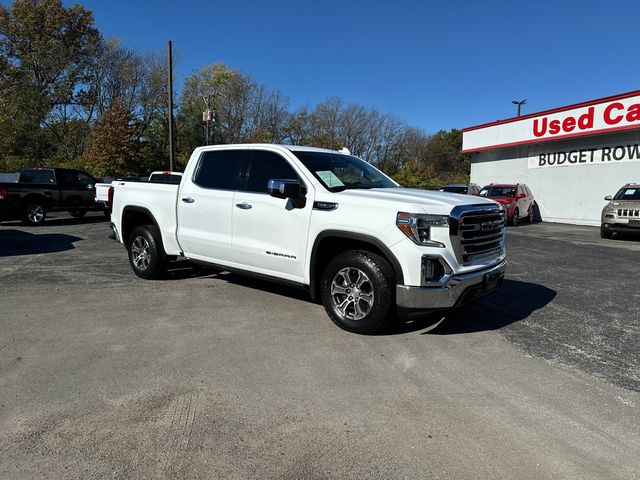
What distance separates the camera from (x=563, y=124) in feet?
66.3

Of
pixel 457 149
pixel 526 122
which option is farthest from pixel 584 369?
pixel 457 149

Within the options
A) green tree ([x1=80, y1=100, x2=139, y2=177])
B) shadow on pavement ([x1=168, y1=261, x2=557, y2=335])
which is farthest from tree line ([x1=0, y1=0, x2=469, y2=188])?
shadow on pavement ([x1=168, y1=261, x2=557, y2=335])

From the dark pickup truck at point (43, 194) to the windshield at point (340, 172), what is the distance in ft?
39.8

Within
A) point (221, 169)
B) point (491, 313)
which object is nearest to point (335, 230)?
point (221, 169)

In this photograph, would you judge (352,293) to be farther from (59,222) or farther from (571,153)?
(571,153)

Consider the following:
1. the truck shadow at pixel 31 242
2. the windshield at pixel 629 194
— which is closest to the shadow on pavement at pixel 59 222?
the truck shadow at pixel 31 242

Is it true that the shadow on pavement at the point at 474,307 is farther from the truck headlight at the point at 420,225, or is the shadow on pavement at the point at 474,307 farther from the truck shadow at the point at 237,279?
the truck headlight at the point at 420,225

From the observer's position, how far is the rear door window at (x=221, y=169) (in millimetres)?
5707

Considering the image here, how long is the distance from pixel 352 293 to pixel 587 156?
63.5 ft

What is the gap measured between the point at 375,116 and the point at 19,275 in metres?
56.3

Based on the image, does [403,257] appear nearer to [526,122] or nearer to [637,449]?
[637,449]

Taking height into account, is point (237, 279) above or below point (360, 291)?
below

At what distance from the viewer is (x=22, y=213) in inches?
549

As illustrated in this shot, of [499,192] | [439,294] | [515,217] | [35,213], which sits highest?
[499,192]
